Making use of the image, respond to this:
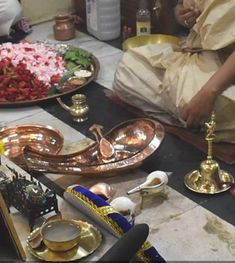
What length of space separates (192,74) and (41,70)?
804mm

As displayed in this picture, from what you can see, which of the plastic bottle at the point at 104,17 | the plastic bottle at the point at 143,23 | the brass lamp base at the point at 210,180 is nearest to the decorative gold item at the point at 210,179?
the brass lamp base at the point at 210,180

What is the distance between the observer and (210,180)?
189cm

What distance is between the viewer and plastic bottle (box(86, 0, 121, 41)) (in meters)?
3.23

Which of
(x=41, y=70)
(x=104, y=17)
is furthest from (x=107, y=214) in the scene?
(x=104, y=17)

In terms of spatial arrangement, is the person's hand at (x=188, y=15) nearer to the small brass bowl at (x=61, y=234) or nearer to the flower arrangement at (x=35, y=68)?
the flower arrangement at (x=35, y=68)

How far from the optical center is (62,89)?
260cm

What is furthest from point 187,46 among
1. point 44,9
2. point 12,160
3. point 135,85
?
point 44,9

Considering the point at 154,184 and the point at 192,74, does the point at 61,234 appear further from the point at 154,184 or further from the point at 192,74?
the point at 192,74

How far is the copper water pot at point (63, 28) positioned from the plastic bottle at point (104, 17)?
12 centimetres

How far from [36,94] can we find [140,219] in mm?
968

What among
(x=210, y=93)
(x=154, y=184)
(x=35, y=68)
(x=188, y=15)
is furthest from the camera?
(x=35, y=68)

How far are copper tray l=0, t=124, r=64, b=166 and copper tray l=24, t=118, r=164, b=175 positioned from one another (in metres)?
0.11

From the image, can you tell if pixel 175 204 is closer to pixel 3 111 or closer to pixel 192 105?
pixel 192 105

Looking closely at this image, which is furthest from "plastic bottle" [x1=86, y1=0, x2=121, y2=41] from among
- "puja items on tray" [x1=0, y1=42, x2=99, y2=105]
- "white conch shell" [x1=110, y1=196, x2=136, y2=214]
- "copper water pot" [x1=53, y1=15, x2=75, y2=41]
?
"white conch shell" [x1=110, y1=196, x2=136, y2=214]
